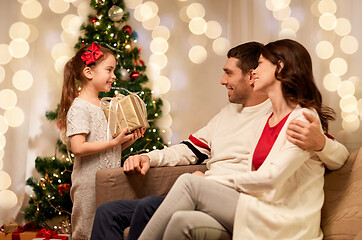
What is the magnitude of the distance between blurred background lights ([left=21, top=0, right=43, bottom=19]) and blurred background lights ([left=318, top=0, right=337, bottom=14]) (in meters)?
2.23

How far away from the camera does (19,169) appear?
3494mm

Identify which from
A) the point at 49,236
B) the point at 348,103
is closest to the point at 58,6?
the point at 49,236

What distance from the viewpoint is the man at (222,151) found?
1.85m


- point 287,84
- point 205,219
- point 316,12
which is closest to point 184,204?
point 205,219

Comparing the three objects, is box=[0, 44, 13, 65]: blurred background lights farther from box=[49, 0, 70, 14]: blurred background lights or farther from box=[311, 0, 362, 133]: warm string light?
box=[311, 0, 362, 133]: warm string light

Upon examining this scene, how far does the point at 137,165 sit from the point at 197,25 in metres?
1.61

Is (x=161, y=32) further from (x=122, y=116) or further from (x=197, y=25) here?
(x=122, y=116)

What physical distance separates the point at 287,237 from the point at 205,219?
30 centimetres

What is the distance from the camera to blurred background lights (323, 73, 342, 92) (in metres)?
2.19

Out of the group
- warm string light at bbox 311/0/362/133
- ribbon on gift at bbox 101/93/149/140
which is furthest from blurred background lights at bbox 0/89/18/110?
warm string light at bbox 311/0/362/133

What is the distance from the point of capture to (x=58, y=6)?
139 inches

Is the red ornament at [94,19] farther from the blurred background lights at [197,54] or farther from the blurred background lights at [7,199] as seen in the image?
the blurred background lights at [7,199]

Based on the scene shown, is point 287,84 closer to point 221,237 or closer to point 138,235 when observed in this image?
point 221,237

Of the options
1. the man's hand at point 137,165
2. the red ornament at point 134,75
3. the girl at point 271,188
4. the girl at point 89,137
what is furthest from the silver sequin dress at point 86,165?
the red ornament at point 134,75
